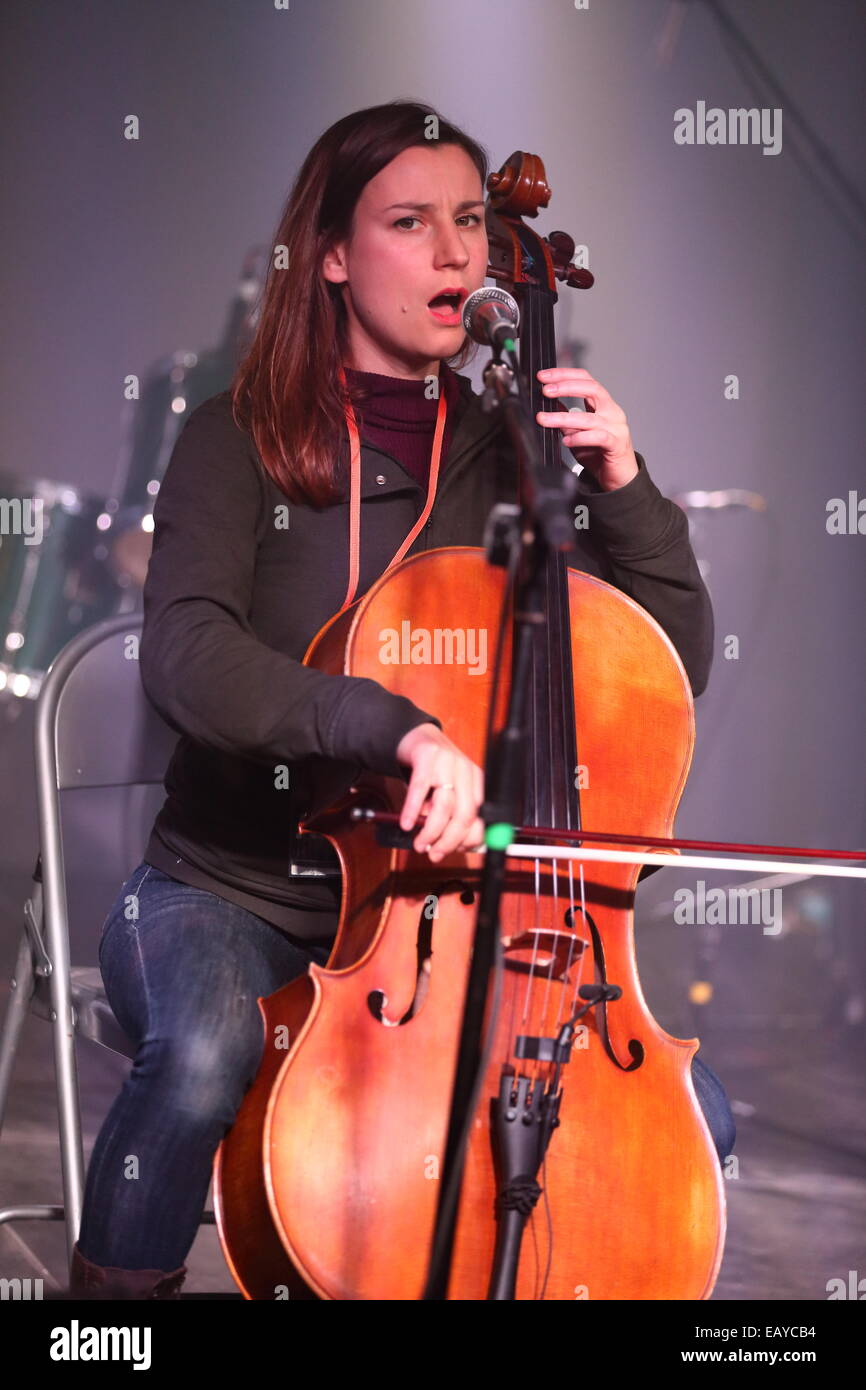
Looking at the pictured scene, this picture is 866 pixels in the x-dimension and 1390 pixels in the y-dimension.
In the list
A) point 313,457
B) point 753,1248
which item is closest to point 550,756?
point 313,457

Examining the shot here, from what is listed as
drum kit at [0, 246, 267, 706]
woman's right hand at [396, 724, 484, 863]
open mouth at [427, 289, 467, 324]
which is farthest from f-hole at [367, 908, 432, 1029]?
drum kit at [0, 246, 267, 706]

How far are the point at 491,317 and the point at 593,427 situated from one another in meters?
0.30

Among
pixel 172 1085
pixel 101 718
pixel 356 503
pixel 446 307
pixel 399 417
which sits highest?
pixel 446 307

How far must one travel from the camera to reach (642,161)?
2.77m

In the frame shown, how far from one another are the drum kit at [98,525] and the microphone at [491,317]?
1.64 meters

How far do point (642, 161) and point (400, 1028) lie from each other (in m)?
2.28

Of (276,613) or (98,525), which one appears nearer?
(276,613)

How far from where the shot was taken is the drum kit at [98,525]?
278cm

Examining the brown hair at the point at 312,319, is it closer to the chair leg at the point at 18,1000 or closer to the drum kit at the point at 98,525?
the chair leg at the point at 18,1000

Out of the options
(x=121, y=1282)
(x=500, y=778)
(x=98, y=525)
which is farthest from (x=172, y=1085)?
(x=98, y=525)

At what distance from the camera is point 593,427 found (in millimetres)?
1365

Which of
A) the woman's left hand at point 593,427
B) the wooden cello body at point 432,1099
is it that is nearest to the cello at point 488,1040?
the wooden cello body at point 432,1099

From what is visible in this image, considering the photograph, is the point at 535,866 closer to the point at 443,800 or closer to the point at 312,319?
the point at 443,800
